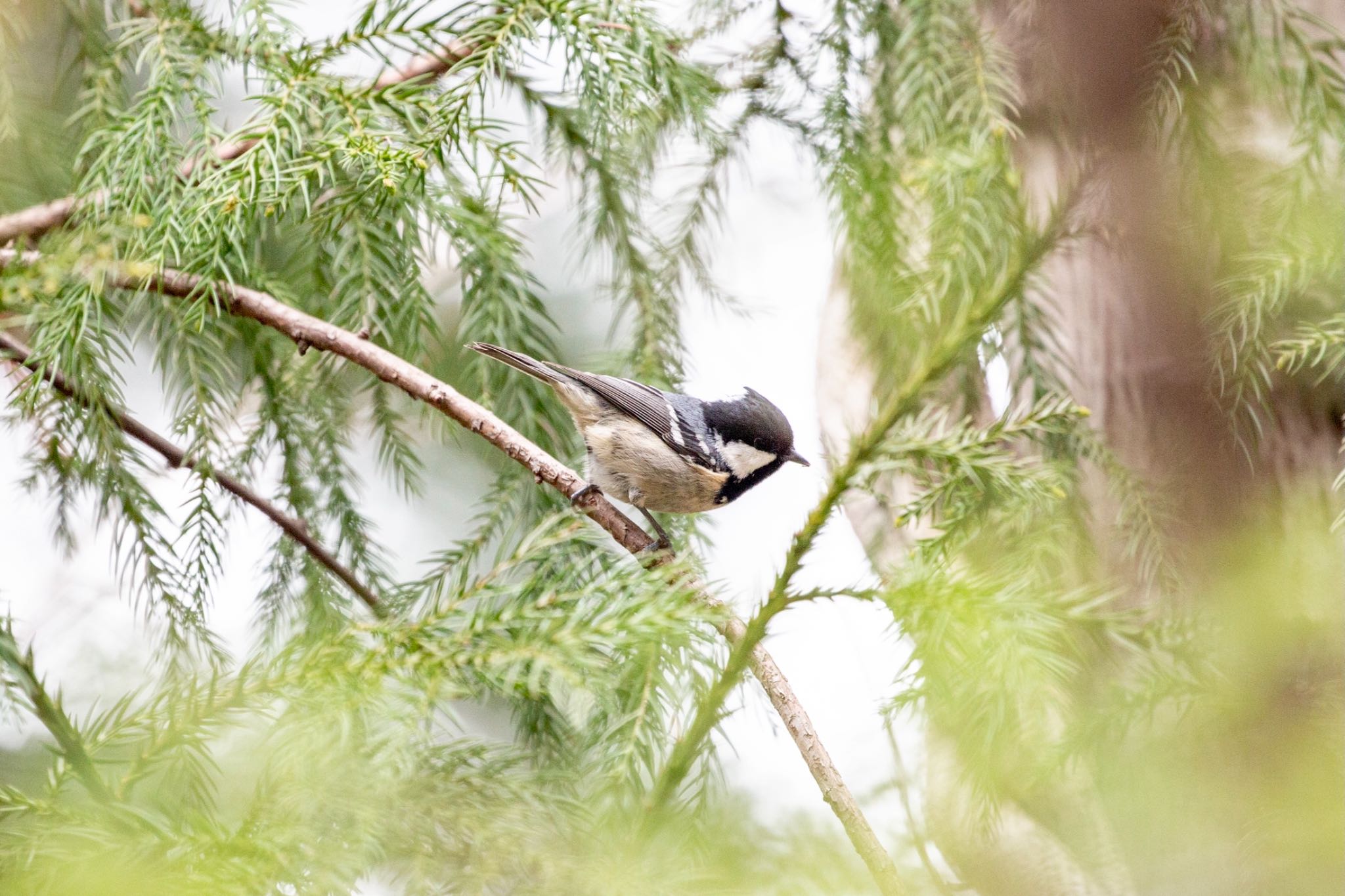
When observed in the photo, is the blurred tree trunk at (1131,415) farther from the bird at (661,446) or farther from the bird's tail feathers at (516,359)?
the bird's tail feathers at (516,359)

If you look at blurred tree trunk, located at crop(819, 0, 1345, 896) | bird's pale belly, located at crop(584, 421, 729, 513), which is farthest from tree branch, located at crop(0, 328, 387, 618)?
blurred tree trunk, located at crop(819, 0, 1345, 896)

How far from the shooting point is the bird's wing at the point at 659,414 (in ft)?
6.00

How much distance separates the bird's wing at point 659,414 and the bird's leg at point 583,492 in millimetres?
177

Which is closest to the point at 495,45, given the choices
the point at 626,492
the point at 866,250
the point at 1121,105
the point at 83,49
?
the point at 866,250

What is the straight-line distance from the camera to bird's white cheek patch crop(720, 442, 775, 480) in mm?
2031

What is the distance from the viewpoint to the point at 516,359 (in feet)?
4.63

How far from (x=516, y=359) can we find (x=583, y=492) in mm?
267

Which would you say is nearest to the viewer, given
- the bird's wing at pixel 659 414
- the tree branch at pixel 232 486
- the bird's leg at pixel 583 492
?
the tree branch at pixel 232 486

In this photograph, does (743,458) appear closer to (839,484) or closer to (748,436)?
(748,436)

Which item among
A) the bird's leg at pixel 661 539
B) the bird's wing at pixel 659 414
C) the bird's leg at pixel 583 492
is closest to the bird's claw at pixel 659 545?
the bird's leg at pixel 661 539

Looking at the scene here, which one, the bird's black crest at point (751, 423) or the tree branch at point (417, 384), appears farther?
the bird's black crest at point (751, 423)

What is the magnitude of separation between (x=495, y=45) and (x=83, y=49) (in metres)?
0.71

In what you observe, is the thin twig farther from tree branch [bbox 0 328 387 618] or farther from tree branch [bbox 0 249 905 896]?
tree branch [bbox 0 328 387 618]

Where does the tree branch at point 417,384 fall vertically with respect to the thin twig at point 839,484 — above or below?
above
